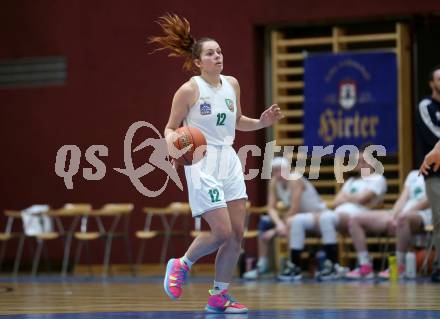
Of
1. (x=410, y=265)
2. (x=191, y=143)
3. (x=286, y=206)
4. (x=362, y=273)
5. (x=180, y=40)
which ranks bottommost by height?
(x=362, y=273)

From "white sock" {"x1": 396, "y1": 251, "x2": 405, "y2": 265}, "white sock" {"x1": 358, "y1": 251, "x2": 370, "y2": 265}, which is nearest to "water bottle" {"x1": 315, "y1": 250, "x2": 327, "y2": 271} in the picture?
"white sock" {"x1": 358, "y1": 251, "x2": 370, "y2": 265}

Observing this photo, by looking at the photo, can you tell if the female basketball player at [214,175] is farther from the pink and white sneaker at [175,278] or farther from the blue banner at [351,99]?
the blue banner at [351,99]

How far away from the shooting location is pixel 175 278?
6.28m

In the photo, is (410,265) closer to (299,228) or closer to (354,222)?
(354,222)

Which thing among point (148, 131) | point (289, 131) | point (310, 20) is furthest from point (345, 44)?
point (148, 131)

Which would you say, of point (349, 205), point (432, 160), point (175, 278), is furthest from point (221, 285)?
point (349, 205)

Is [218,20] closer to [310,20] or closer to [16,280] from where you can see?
[310,20]

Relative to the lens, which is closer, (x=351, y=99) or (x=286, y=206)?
(x=286, y=206)

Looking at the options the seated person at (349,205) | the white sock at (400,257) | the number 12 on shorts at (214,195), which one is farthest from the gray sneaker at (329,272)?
the number 12 on shorts at (214,195)

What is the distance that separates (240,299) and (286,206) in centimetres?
394

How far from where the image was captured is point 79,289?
9.37 metres

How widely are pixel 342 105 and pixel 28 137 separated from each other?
4539 millimetres

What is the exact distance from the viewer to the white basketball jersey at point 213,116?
245 inches

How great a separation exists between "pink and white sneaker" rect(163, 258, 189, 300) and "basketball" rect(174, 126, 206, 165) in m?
0.67
